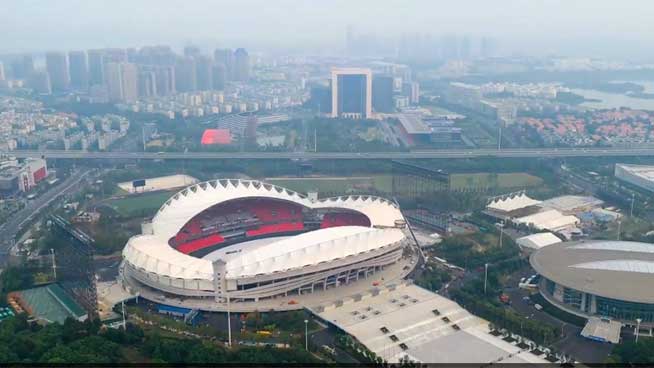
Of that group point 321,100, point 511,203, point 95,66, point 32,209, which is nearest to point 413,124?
Result: point 321,100

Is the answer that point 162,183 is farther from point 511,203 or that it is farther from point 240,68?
point 240,68

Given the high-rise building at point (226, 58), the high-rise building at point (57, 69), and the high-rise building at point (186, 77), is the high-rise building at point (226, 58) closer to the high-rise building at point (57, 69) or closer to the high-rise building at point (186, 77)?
the high-rise building at point (186, 77)

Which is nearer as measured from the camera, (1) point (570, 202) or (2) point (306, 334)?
(2) point (306, 334)

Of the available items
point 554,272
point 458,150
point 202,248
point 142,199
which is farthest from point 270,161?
point 554,272

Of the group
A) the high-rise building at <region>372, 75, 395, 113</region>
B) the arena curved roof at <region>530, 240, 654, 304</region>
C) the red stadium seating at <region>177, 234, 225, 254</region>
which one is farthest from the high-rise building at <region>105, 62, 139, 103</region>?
the arena curved roof at <region>530, 240, 654, 304</region>

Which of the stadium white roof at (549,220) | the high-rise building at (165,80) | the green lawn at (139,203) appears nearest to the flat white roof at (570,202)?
the stadium white roof at (549,220)

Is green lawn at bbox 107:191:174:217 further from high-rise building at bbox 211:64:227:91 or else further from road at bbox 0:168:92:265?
high-rise building at bbox 211:64:227:91
